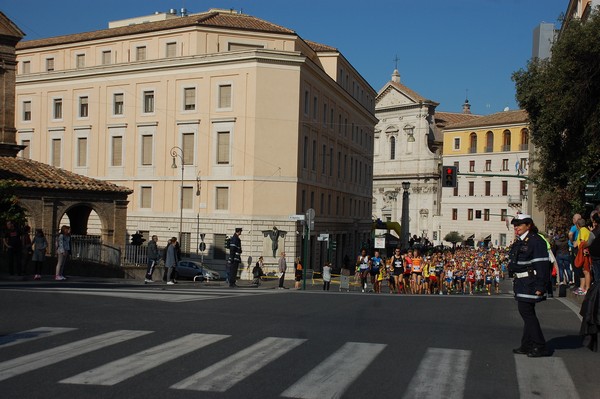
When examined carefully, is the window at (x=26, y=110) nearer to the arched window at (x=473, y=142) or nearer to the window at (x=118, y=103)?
the window at (x=118, y=103)

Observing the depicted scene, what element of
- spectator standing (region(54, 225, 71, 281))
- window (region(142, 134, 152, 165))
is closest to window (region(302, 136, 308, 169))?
window (region(142, 134, 152, 165))

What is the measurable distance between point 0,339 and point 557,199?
2631cm

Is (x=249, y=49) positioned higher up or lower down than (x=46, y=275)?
higher up

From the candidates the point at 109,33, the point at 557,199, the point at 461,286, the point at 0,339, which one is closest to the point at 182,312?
the point at 0,339

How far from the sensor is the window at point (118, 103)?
54250mm

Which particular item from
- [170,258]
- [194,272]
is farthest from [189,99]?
[170,258]

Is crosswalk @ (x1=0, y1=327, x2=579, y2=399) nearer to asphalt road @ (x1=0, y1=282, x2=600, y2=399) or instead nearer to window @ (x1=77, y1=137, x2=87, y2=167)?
asphalt road @ (x1=0, y1=282, x2=600, y2=399)

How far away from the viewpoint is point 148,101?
5344 centimetres

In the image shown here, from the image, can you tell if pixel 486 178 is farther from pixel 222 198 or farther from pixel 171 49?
pixel 171 49

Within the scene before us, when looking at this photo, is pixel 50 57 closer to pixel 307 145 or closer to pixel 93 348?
pixel 307 145

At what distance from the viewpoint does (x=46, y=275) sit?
26.6 m

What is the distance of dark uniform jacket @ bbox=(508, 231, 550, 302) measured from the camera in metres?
8.96

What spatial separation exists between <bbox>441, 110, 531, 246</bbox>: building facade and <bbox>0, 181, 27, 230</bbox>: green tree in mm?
67370

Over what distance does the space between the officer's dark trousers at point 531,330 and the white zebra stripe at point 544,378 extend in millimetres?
162
